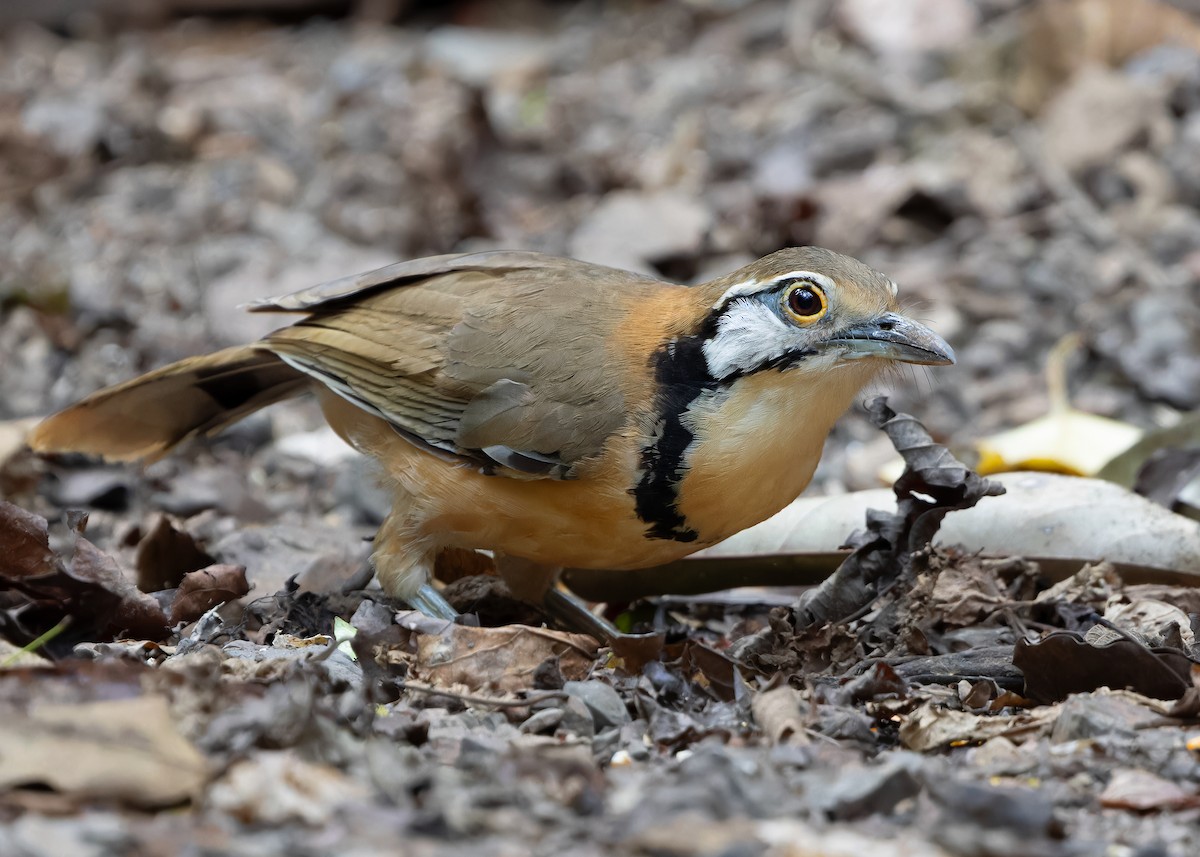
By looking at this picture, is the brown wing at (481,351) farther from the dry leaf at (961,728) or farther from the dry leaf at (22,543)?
the dry leaf at (961,728)

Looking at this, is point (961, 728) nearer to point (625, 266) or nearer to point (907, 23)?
point (625, 266)

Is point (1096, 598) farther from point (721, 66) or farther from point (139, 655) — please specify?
point (721, 66)

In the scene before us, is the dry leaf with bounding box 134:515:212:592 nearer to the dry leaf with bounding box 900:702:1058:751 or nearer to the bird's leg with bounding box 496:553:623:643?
the bird's leg with bounding box 496:553:623:643

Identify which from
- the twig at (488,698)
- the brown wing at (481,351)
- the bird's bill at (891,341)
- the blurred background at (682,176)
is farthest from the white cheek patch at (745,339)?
the blurred background at (682,176)

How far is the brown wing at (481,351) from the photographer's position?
491cm

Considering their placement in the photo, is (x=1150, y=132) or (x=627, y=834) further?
(x=1150, y=132)

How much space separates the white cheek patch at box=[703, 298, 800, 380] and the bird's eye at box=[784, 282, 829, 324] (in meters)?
0.06

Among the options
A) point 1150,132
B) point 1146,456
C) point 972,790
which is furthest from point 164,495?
point 1150,132

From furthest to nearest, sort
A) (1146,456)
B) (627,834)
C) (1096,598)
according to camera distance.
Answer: (1146,456) < (1096,598) < (627,834)

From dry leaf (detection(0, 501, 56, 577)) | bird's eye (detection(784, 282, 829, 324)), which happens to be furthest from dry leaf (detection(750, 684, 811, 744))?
dry leaf (detection(0, 501, 56, 577))

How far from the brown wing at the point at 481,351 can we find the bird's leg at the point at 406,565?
12.9 inches

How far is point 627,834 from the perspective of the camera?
299cm

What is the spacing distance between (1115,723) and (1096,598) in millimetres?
1326

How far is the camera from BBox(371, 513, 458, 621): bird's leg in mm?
5230
